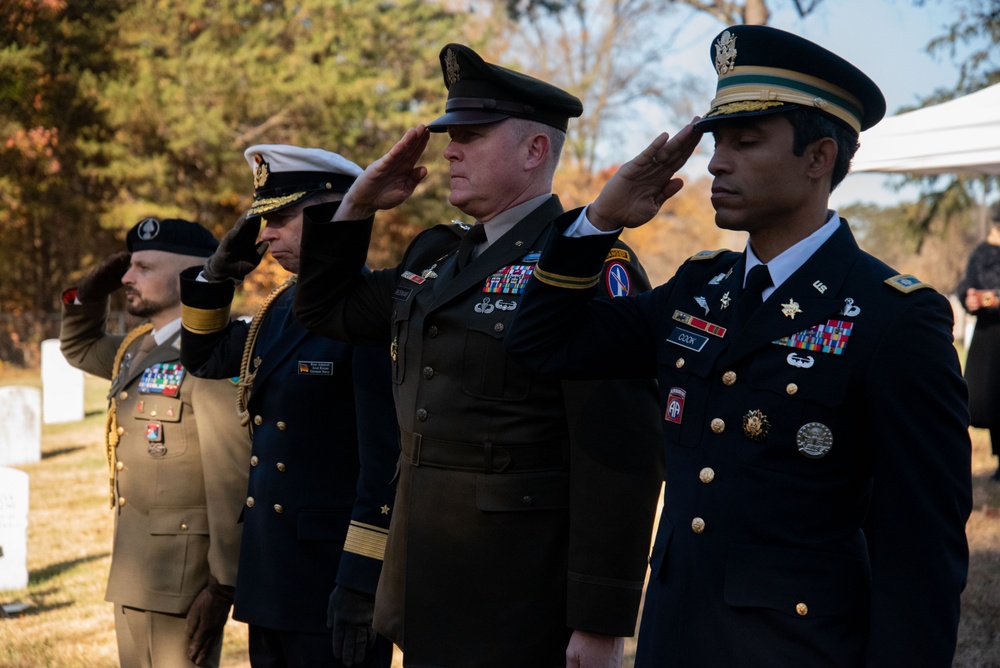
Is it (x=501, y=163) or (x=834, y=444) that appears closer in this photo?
(x=834, y=444)

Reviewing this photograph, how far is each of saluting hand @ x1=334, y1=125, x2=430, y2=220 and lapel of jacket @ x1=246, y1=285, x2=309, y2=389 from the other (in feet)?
2.14

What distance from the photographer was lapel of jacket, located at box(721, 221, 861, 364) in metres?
2.07

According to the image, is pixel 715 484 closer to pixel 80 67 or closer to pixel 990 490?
pixel 990 490

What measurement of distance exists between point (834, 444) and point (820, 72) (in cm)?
72

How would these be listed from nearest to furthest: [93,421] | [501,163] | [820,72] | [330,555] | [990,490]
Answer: [820,72]
[501,163]
[330,555]
[990,490]
[93,421]

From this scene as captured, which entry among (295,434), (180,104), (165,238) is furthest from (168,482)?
(180,104)

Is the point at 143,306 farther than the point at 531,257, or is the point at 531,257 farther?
the point at 143,306

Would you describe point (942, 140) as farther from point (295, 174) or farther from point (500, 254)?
point (500, 254)

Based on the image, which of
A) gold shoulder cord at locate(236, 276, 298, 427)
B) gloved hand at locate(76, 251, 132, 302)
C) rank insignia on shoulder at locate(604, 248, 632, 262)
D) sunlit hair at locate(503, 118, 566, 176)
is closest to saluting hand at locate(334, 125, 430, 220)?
sunlit hair at locate(503, 118, 566, 176)

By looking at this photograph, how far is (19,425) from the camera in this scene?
12.0 m

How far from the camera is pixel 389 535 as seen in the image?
295 centimetres

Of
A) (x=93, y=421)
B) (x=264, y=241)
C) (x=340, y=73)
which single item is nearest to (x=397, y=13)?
(x=340, y=73)

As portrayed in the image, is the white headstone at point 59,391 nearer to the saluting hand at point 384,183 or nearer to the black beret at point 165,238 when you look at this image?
the black beret at point 165,238

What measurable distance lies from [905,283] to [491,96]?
49.0 inches
